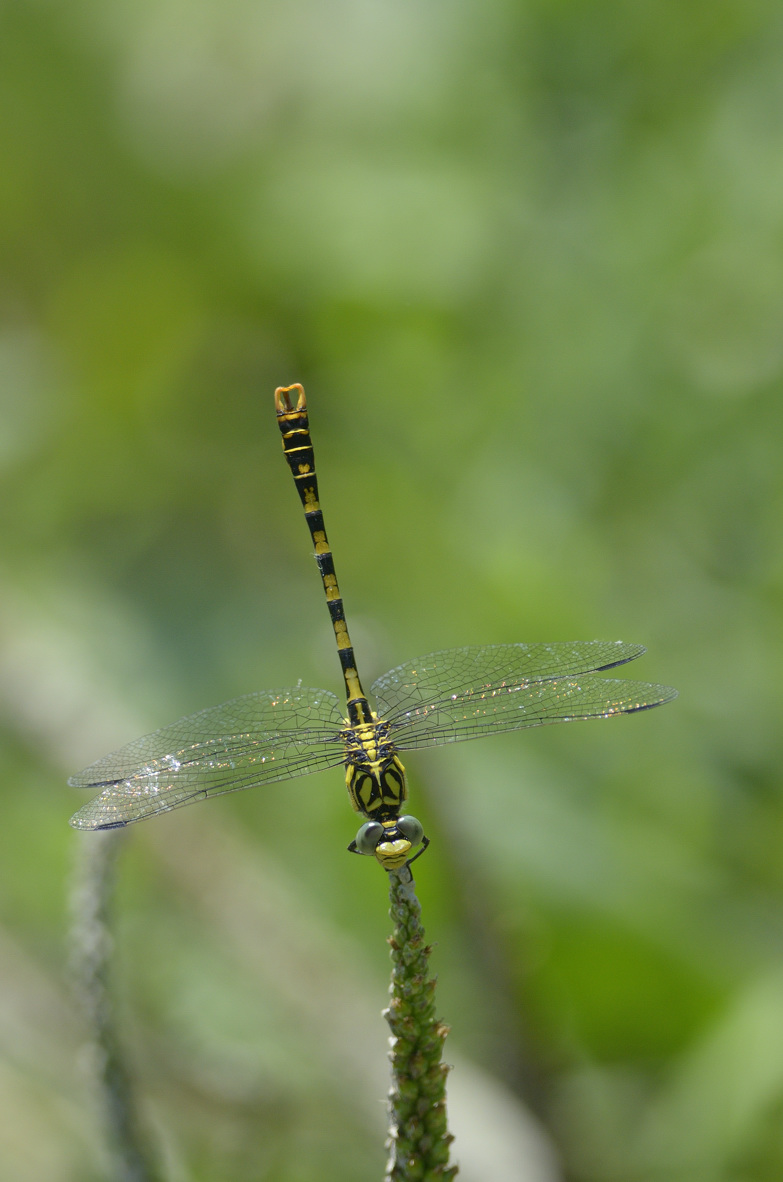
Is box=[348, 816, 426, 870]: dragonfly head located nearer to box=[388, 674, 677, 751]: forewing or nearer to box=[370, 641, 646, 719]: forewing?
box=[388, 674, 677, 751]: forewing

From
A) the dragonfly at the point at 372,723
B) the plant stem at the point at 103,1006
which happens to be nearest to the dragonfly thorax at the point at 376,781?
the dragonfly at the point at 372,723

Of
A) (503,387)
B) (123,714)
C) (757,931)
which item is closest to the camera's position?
(757,931)

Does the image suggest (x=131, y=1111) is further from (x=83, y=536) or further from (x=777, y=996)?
(x=83, y=536)

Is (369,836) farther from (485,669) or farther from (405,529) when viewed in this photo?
(405,529)

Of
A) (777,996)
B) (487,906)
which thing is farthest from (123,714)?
(777,996)

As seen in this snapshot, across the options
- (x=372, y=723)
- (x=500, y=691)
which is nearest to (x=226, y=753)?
(x=372, y=723)

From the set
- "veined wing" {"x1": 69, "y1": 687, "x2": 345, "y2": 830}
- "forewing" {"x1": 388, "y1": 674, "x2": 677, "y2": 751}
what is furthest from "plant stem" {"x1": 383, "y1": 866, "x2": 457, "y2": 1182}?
"forewing" {"x1": 388, "y1": 674, "x2": 677, "y2": 751}

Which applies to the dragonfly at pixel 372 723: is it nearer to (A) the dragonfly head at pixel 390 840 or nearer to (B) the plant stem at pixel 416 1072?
(A) the dragonfly head at pixel 390 840
